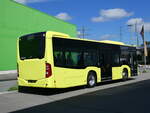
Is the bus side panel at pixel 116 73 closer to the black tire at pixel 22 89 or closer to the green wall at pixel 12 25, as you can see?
the black tire at pixel 22 89

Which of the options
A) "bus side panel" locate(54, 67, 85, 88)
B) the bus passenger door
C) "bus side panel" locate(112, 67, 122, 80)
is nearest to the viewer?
"bus side panel" locate(54, 67, 85, 88)

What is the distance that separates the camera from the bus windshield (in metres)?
13.5

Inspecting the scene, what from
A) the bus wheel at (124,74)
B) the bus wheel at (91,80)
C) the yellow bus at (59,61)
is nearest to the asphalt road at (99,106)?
the yellow bus at (59,61)

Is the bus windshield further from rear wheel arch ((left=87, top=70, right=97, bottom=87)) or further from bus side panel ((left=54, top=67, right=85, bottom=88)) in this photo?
rear wheel arch ((left=87, top=70, right=97, bottom=87))

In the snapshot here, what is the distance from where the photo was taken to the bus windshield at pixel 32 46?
1346cm

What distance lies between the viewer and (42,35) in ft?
44.2

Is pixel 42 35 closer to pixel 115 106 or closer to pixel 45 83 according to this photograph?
pixel 45 83

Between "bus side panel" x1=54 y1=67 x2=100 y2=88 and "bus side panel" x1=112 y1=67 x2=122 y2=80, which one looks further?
"bus side panel" x1=112 y1=67 x2=122 y2=80

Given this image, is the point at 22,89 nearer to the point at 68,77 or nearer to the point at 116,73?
the point at 68,77

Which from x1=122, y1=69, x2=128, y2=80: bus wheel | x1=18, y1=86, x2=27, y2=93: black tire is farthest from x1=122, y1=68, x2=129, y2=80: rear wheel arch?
x1=18, y1=86, x2=27, y2=93: black tire

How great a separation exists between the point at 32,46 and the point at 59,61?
1536mm

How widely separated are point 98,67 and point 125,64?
3.98 metres

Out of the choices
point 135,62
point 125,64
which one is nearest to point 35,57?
point 125,64

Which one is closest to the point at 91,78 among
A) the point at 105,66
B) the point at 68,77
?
the point at 105,66
